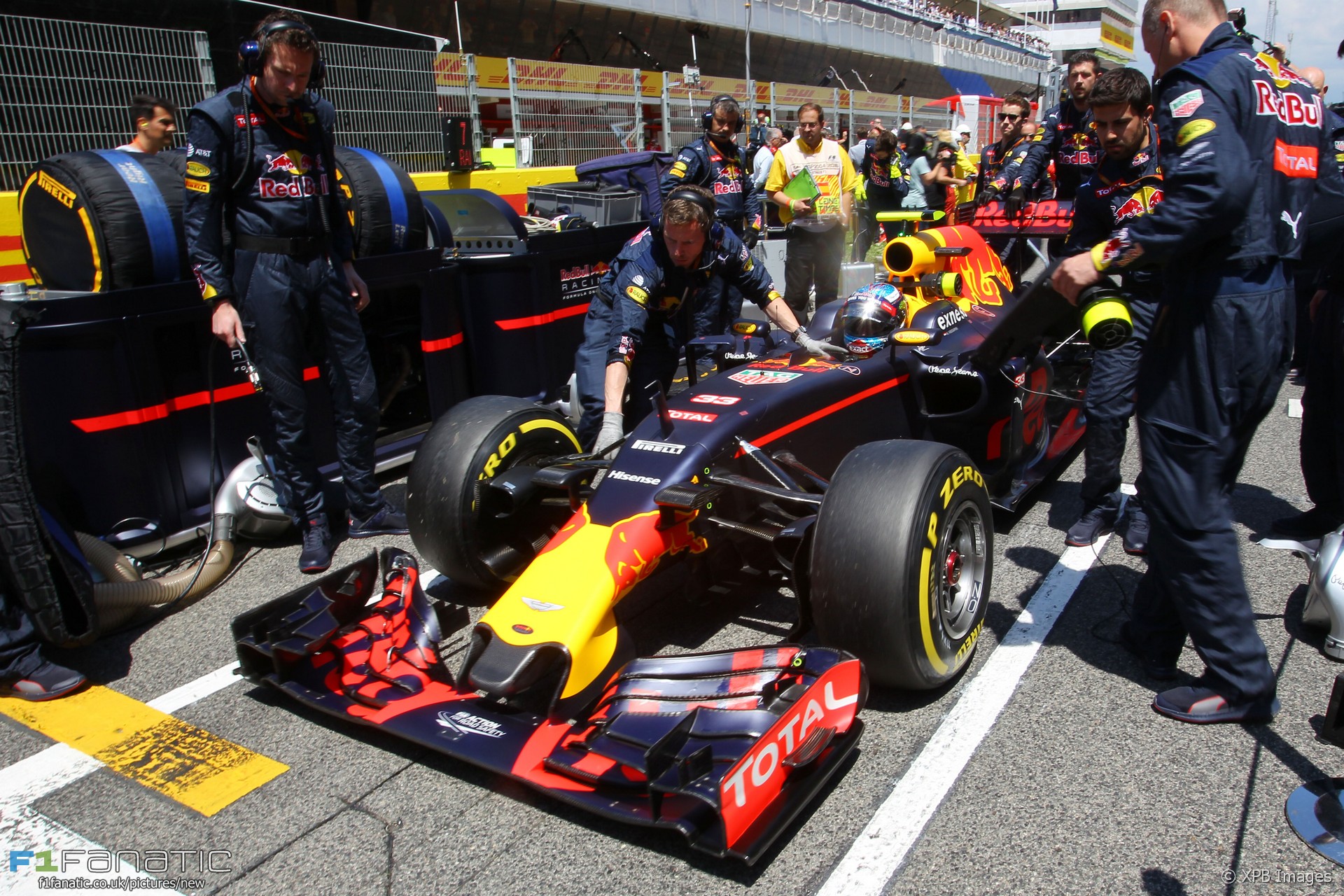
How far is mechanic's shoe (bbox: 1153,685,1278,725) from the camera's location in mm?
2826

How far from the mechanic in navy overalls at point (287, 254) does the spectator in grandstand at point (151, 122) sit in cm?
229

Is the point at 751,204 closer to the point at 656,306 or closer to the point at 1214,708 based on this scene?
the point at 656,306

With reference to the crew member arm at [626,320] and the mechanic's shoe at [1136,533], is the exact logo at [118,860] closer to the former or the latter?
the crew member arm at [626,320]

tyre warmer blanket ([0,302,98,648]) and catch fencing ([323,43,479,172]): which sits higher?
catch fencing ([323,43,479,172])

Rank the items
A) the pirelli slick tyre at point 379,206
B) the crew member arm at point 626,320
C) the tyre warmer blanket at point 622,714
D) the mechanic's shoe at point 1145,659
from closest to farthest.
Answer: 1. the tyre warmer blanket at point 622,714
2. the mechanic's shoe at point 1145,659
3. the crew member arm at point 626,320
4. the pirelli slick tyre at point 379,206

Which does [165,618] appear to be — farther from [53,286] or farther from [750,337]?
[750,337]

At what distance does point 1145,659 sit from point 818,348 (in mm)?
1760

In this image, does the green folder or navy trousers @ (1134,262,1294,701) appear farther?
the green folder

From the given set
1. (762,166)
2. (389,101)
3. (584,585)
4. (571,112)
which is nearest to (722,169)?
(389,101)

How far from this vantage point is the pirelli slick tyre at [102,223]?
13.7ft

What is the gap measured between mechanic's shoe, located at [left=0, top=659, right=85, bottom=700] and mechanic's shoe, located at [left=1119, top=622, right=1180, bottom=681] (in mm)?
3639

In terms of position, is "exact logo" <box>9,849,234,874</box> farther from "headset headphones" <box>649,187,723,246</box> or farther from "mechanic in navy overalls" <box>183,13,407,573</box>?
"headset headphones" <box>649,187,723,246</box>

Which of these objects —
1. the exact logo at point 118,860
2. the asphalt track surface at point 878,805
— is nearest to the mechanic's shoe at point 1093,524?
the asphalt track surface at point 878,805

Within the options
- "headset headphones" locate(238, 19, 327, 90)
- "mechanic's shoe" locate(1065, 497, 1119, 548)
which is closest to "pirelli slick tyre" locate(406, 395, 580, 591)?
"headset headphones" locate(238, 19, 327, 90)
